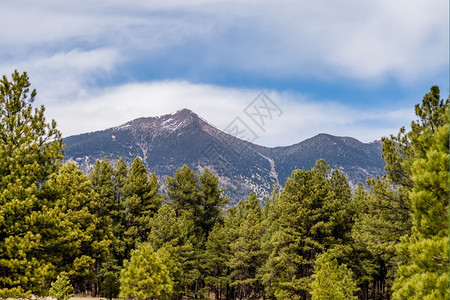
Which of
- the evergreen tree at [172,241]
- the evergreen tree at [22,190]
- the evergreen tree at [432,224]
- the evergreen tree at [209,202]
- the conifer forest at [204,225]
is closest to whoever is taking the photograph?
the evergreen tree at [432,224]

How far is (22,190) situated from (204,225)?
32.1 metres

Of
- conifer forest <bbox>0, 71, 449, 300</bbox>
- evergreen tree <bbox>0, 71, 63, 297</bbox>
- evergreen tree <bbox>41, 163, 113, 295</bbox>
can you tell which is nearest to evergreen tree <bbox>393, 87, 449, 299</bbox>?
conifer forest <bbox>0, 71, 449, 300</bbox>

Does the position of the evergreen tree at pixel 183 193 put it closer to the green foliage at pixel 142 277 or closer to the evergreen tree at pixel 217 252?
the evergreen tree at pixel 217 252

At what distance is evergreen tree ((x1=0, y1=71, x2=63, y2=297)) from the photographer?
43.9 ft

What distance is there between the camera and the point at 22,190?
13.6 meters

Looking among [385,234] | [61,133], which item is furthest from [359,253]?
[61,133]

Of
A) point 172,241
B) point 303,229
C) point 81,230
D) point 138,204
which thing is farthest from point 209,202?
point 81,230

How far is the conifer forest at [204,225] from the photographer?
9.46 meters

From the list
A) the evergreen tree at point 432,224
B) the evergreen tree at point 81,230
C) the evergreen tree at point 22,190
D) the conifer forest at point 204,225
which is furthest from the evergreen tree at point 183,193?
the evergreen tree at point 432,224

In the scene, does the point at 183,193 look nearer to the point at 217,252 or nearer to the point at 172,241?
the point at 217,252

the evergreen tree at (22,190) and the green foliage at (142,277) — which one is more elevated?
the evergreen tree at (22,190)

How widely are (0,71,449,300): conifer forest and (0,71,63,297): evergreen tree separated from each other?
5 centimetres

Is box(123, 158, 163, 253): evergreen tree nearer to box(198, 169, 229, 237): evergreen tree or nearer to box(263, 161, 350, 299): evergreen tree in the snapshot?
box(198, 169, 229, 237): evergreen tree

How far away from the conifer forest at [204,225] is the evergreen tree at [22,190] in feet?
0.15
